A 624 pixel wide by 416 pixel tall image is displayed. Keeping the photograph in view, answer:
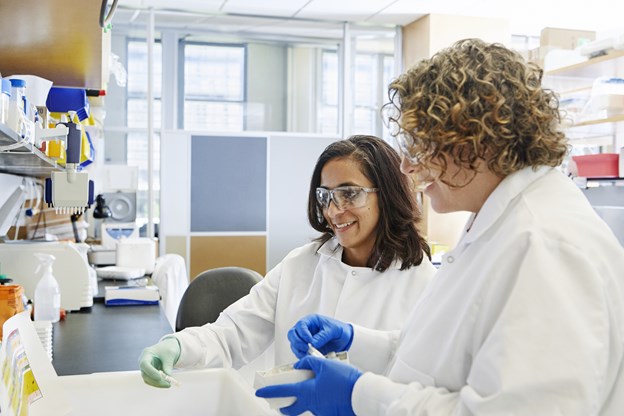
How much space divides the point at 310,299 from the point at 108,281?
216 cm

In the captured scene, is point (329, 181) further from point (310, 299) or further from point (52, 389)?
point (52, 389)

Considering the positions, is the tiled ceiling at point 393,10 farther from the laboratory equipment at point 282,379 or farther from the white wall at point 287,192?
the laboratory equipment at point 282,379

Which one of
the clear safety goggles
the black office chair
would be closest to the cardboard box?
the black office chair

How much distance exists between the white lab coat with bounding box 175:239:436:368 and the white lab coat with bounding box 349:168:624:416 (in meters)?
0.74

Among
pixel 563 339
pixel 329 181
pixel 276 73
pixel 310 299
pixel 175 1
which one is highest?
pixel 175 1

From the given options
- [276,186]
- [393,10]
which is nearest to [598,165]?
[393,10]

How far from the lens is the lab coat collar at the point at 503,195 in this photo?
103 cm

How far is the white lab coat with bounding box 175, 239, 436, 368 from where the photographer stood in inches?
73.7

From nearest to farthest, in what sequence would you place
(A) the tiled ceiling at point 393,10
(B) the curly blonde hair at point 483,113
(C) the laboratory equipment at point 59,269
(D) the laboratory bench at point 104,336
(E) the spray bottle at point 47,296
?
(B) the curly blonde hair at point 483,113 → (D) the laboratory bench at point 104,336 → (E) the spray bottle at point 47,296 → (C) the laboratory equipment at point 59,269 → (A) the tiled ceiling at point 393,10

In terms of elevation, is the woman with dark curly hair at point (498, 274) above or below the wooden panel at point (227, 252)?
above

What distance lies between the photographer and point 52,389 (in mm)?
1110

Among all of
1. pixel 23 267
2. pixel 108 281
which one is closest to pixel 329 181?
pixel 23 267

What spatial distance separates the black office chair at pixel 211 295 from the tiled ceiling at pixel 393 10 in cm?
333

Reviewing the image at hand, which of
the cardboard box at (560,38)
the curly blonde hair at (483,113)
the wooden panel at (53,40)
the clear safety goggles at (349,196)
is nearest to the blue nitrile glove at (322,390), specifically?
the curly blonde hair at (483,113)
